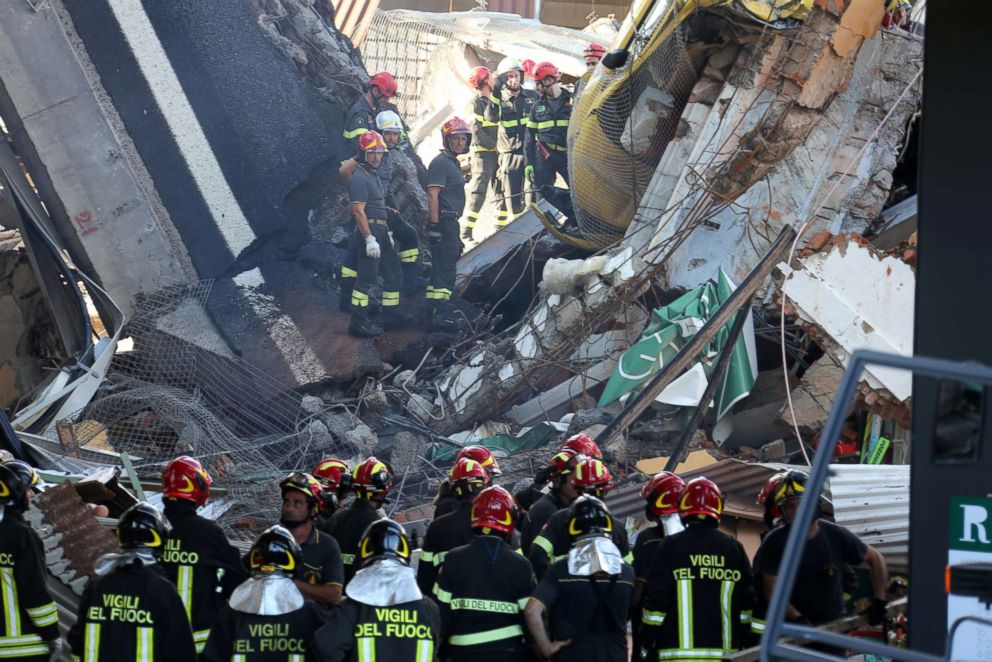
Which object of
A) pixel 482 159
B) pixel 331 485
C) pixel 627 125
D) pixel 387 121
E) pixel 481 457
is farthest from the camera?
pixel 482 159

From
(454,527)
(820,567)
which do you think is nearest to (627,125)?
(454,527)

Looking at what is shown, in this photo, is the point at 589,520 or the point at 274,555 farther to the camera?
the point at 589,520

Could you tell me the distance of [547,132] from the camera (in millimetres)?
14602

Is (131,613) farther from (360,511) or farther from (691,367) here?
(691,367)

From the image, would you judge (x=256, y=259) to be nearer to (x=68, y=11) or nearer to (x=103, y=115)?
(x=103, y=115)

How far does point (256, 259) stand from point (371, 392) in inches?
70.3

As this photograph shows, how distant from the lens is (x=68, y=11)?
1161cm

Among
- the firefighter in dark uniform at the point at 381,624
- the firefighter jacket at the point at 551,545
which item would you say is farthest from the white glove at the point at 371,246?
the firefighter in dark uniform at the point at 381,624

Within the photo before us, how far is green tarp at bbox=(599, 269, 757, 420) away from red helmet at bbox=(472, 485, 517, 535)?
463cm

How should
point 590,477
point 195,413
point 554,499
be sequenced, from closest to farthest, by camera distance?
point 590,477
point 554,499
point 195,413

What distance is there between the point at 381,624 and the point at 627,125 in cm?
825

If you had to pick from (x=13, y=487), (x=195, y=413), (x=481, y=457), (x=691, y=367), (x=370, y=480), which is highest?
(x=691, y=367)

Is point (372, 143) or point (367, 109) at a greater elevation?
Result: point (367, 109)

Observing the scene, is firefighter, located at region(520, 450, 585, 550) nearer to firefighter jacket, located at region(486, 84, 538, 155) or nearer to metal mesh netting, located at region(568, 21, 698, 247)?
metal mesh netting, located at region(568, 21, 698, 247)
